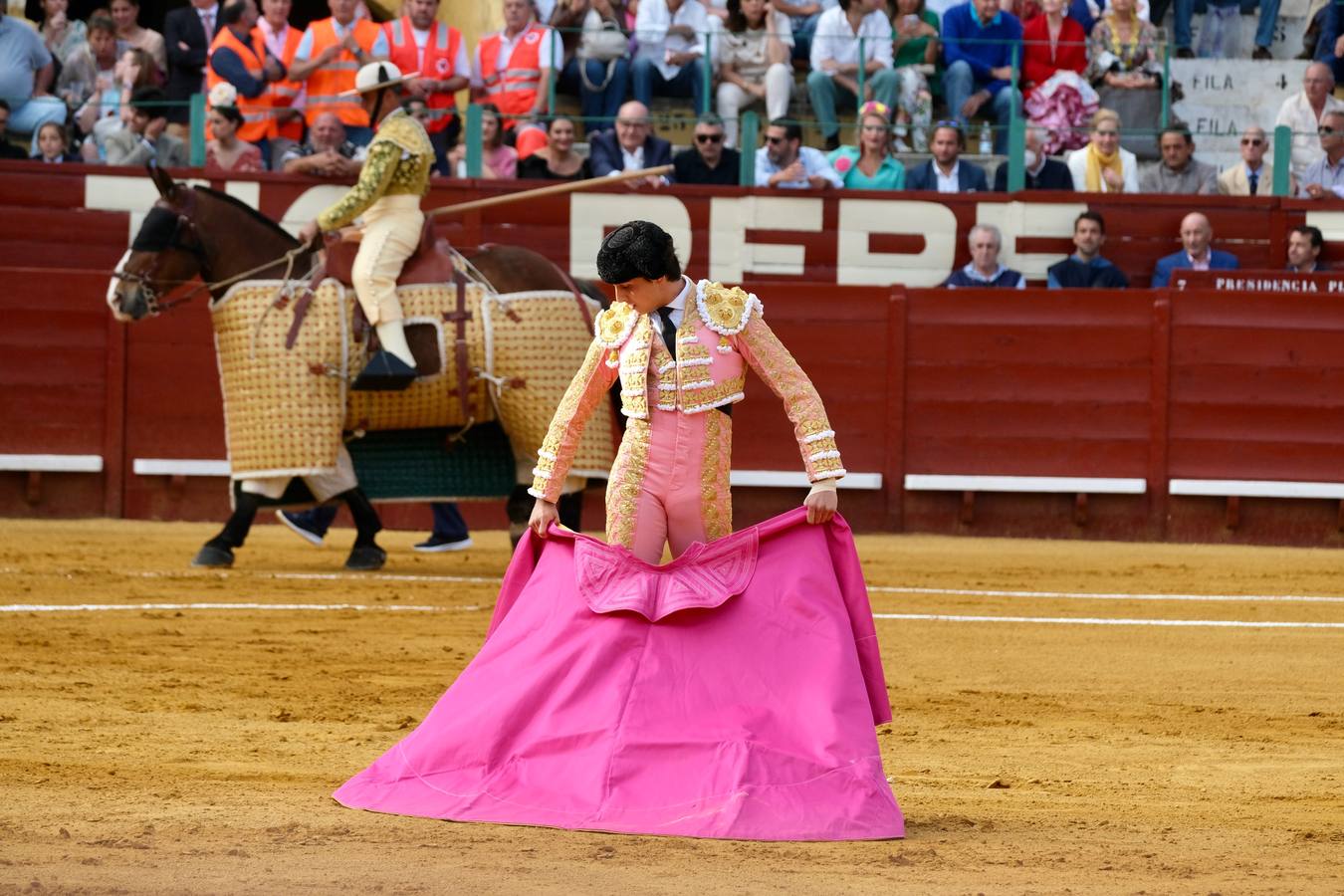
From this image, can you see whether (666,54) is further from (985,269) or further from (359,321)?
(359,321)

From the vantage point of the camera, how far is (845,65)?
11.4 metres

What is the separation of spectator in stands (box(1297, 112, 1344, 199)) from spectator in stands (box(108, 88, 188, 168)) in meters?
5.99

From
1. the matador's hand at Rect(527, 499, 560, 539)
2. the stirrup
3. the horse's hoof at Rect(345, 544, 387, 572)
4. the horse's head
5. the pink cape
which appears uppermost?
the horse's head

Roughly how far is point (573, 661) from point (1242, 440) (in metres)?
7.35

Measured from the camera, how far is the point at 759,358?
434 centimetres

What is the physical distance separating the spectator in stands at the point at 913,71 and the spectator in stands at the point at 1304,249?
6.58ft

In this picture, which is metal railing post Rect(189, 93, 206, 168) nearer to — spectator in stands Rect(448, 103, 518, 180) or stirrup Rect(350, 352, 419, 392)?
spectator in stands Rect(448, 103, 518, 180)

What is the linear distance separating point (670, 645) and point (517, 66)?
7433 mm

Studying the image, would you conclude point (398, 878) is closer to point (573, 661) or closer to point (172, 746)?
point (573, 661)

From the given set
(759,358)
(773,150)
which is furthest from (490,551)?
(759,358)

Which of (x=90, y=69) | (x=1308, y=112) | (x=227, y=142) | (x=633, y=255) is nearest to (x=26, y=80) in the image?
(x=90, y=69)

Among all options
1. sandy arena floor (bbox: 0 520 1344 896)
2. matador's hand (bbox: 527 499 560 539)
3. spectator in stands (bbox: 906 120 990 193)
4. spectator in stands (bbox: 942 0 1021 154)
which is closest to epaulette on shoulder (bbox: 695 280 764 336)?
matador's hand (bbox: 527 499 560 539)

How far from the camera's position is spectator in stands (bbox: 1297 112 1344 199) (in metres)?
11.2

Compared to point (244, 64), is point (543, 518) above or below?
below
